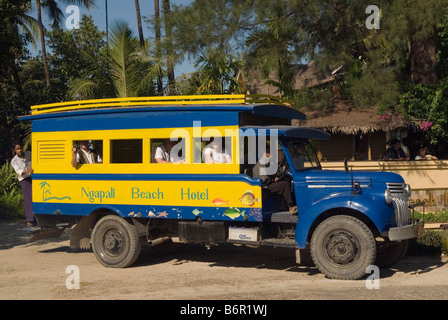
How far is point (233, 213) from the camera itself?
388 inches

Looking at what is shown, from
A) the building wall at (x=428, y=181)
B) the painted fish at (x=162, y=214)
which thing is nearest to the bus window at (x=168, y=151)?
the painted fish at (x=162, y=214)

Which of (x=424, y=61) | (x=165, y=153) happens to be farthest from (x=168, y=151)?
(x=424, y=61)

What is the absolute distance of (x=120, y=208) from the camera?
1078 cm

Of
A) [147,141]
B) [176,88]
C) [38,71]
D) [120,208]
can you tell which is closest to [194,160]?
[147,141]

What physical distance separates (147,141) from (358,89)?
8.68 meters

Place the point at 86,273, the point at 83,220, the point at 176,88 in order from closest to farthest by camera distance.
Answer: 1. the point at 86,273
2. the point at 83,220
3. the point at 176,88

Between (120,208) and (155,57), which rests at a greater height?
(155,57)

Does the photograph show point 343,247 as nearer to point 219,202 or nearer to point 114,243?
point 219,202

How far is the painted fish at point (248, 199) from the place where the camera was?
381 inches

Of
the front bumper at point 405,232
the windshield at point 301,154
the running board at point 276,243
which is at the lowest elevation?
the running board at point 276,243

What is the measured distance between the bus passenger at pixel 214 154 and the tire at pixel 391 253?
2.92m

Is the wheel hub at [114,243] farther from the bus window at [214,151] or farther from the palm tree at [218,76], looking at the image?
the palm tree at [218,76]
